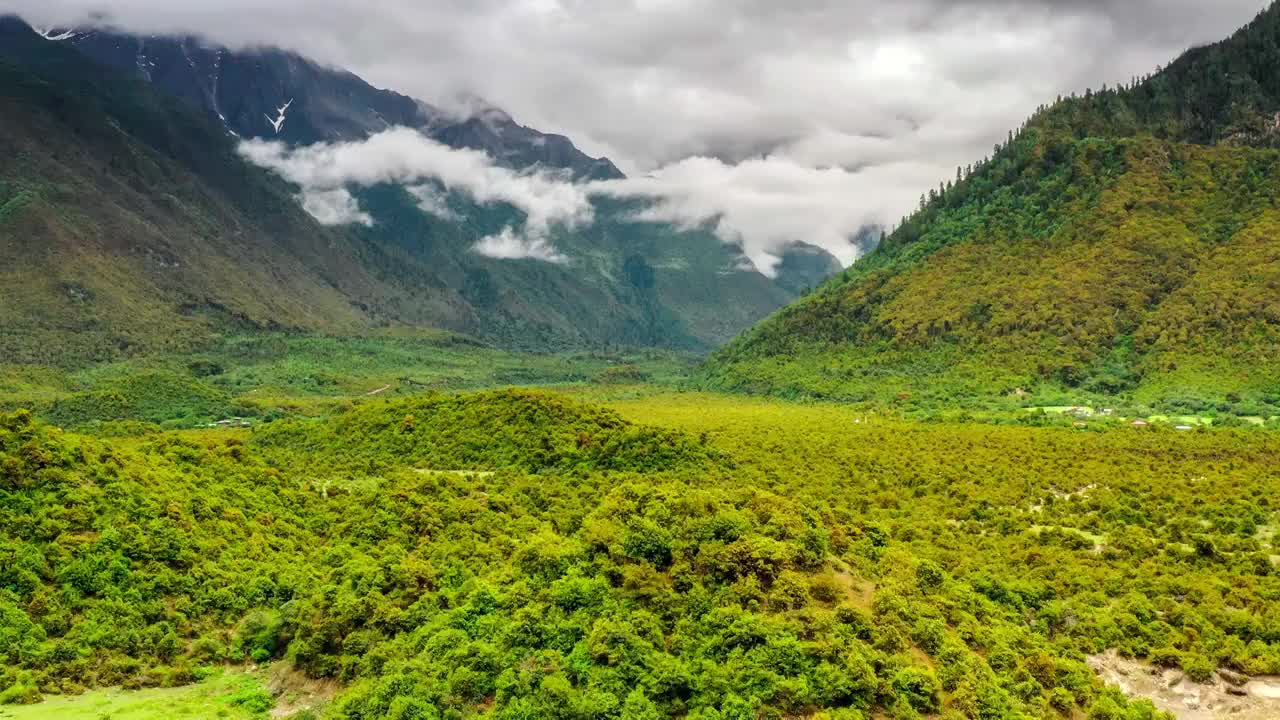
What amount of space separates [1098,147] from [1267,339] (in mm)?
72640

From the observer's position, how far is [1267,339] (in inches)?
5123

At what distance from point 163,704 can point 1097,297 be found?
513 feet

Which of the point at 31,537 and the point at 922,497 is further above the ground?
the point at 31,537

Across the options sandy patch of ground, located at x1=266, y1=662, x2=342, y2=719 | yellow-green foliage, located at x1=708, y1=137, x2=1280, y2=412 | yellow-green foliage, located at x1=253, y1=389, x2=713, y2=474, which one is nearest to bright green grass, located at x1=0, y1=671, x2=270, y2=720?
sandy patch of ground, located at x1=266, y1=662, x2=342, y2=719

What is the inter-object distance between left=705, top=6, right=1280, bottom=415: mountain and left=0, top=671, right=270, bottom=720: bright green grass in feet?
394

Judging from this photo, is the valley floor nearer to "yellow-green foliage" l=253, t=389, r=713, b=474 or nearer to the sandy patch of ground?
"yellow-green foliage" l=253, t=389, r=713, b=474

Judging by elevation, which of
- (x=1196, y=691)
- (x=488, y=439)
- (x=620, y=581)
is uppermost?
(x=488, y=439)

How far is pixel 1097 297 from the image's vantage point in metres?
156

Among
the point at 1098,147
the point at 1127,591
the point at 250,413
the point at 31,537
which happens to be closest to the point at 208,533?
the point at 31,537

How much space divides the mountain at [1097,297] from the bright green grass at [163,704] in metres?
120

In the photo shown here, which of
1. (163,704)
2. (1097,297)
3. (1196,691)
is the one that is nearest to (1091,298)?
(1097,297)

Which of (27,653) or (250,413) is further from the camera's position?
(250,413)

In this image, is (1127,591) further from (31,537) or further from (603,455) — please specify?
(31,537)

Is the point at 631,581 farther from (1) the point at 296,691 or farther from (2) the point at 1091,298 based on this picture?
(2) the point at 1091,298
